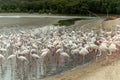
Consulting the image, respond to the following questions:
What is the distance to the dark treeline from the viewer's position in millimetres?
82863

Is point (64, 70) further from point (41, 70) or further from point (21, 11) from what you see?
point (21, 11)

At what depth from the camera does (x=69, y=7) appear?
89.8 m

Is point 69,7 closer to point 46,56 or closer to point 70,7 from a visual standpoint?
point 70,7

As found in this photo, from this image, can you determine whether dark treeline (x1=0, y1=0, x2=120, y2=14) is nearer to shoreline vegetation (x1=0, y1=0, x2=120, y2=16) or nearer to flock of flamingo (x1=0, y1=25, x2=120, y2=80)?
shoreline vegetation (x1=0, y1=0, x2=120, y2=16)

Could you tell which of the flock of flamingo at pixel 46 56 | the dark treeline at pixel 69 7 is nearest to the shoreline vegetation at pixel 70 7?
the dark treeline at pixel 69 7

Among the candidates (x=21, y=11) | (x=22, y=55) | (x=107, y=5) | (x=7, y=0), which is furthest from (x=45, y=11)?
(x=22, y=55)

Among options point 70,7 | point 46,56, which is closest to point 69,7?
point 70,7

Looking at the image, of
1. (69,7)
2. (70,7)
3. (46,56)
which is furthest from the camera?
(69,7)

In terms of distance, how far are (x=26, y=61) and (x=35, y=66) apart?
20.3 inches

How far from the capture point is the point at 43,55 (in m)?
17.4

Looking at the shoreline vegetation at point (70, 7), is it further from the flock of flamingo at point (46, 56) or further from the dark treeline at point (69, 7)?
the flock of flamingo at point (46, 56)

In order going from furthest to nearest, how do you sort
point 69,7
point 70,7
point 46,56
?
point 69,7 < point 70,7 < point 46,56

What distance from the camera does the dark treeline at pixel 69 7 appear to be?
82863 mm

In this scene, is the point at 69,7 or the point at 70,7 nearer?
the point at 70,7
